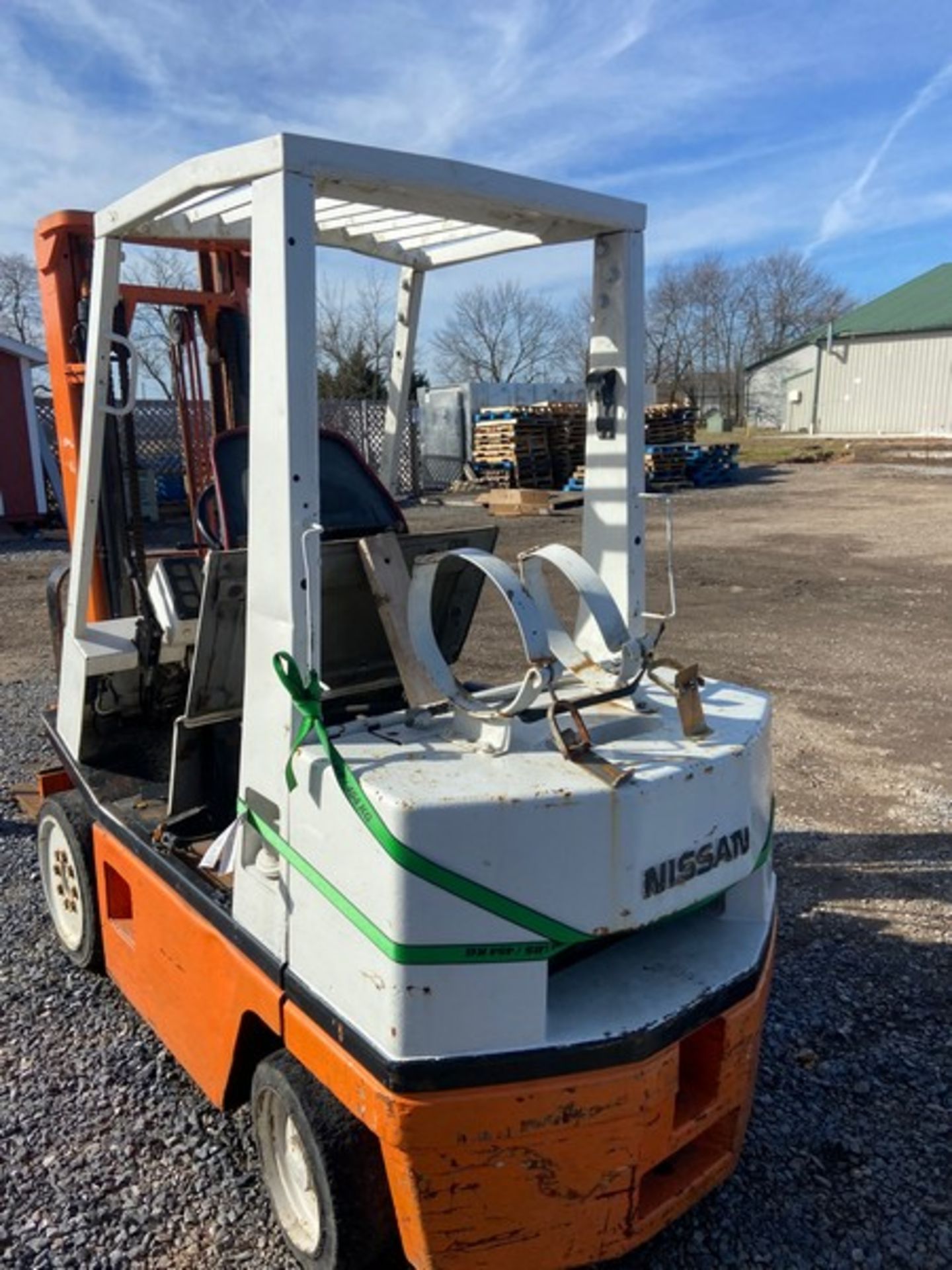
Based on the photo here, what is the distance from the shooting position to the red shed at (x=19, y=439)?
1733 centimetres

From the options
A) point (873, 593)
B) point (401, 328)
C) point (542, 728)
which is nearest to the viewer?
point (542, 728)

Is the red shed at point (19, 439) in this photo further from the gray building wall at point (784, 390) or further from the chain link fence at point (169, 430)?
the gray building wall at point (784, 390)

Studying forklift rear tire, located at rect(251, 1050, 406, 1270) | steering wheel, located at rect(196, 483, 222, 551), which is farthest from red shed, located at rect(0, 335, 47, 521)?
forklift rear tire, located at rect(251, 1050, 406, 1270)

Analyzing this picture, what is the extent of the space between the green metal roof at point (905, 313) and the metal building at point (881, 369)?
0.04m

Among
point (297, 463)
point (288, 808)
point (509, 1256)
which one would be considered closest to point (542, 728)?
point (288, 808)

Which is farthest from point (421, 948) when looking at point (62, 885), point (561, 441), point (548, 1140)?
point (561, 441)

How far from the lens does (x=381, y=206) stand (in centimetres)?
250

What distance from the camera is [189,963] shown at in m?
2.79

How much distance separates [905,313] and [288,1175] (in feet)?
157

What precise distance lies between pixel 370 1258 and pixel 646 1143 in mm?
710

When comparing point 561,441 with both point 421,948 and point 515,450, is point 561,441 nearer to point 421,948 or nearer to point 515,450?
point 515,450

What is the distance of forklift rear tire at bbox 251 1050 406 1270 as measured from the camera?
2.20m

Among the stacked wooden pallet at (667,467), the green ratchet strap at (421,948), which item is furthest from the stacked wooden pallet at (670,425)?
the green ratchet strap at (421,948)

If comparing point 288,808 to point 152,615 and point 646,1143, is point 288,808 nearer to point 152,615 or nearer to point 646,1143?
point 646,1143
